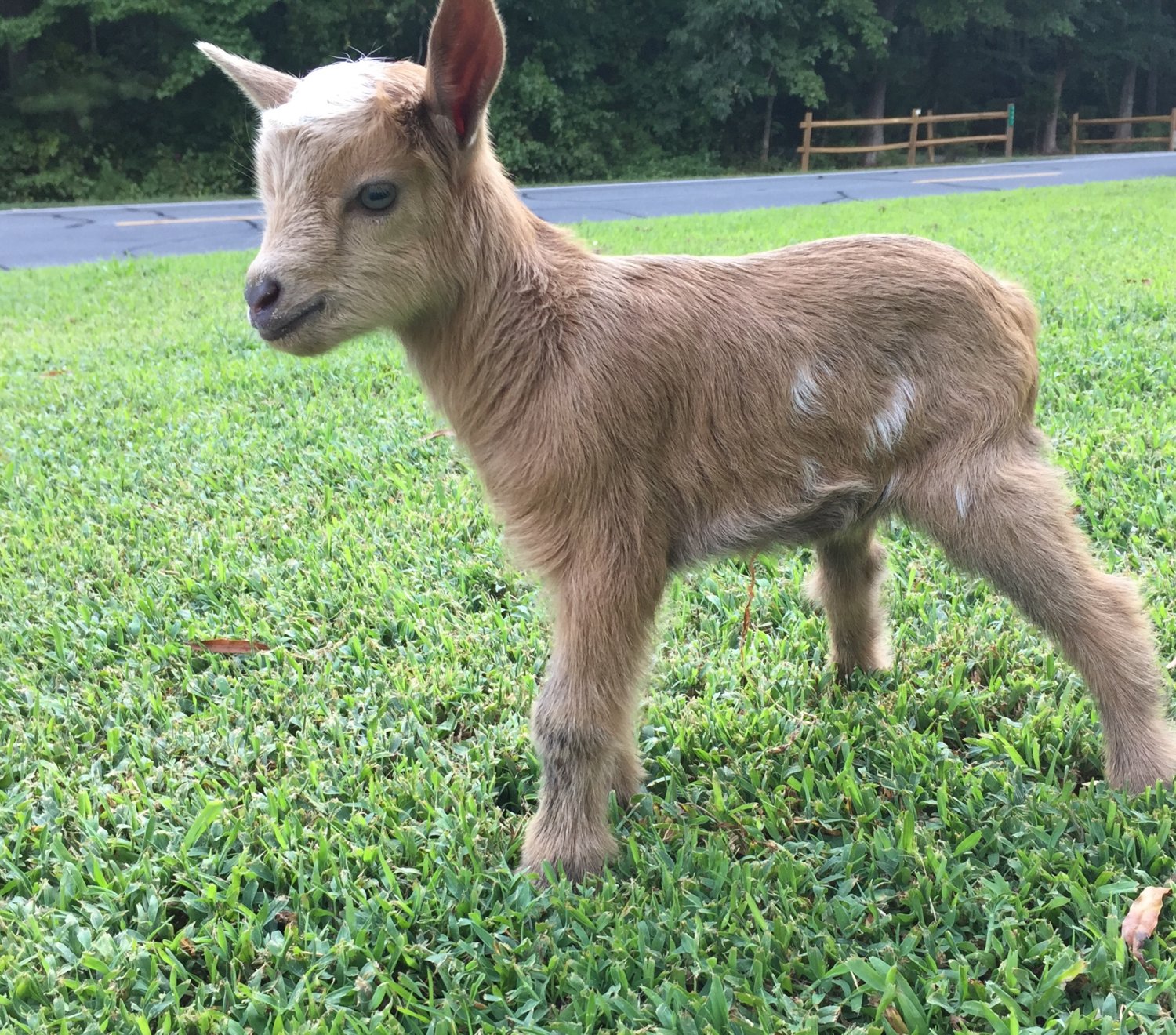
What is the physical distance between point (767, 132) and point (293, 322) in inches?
1105

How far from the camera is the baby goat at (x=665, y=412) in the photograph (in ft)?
6.91

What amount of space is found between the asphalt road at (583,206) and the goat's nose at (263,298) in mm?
10891

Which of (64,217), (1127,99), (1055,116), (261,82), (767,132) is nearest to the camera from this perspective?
(261,82)

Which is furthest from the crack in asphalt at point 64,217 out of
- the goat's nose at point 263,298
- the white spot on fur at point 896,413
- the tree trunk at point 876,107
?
the tree trunk at point 876,107

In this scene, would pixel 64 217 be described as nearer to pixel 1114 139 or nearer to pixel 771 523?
pixel 771 523

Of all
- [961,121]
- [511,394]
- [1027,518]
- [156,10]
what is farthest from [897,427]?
[961,121]

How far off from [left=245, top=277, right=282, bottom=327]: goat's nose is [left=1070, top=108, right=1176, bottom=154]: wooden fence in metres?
36.2

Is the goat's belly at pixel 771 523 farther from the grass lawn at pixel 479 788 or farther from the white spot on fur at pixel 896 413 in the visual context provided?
the grass lawn at pixel 479 788

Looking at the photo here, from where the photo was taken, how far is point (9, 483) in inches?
174

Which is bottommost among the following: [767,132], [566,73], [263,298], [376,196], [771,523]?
[771,523]

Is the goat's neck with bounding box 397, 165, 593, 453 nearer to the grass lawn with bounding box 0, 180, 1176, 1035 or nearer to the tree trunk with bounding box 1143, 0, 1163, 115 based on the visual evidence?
the grass lawn with bounding box 0, 180, 1176, 1035

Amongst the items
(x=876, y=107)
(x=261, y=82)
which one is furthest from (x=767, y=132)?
(x=261, y=82)

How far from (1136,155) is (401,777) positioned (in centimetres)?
2882

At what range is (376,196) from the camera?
6.66ft
